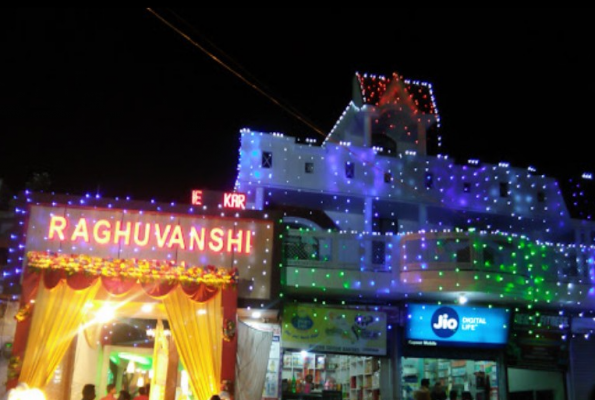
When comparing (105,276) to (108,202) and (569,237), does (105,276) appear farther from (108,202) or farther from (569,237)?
(569,237)

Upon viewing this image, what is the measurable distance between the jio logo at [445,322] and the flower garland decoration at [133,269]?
6.69 metres

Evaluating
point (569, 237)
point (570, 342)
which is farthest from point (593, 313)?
point (569, 237)

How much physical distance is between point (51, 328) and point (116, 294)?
4.88ft

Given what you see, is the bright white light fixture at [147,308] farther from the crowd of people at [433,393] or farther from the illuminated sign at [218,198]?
the crowd of people at [433,393]

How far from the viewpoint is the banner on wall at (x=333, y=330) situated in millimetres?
17062

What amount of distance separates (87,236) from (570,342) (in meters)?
14.4

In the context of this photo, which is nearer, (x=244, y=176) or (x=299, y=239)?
(x=299, y=239)

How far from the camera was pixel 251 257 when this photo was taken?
15430mm

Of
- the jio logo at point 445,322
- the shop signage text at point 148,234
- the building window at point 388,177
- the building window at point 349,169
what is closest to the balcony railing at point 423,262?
the shop signage text at point 148,234

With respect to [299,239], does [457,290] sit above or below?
below

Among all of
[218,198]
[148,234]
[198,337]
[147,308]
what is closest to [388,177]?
[218,198]

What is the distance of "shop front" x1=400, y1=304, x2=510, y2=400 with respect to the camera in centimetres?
1803

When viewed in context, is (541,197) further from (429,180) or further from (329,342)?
(329,342)

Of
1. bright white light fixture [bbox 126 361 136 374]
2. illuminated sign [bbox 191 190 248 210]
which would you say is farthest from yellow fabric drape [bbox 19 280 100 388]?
bright white light fixture [bbox 126 361 136 374]
